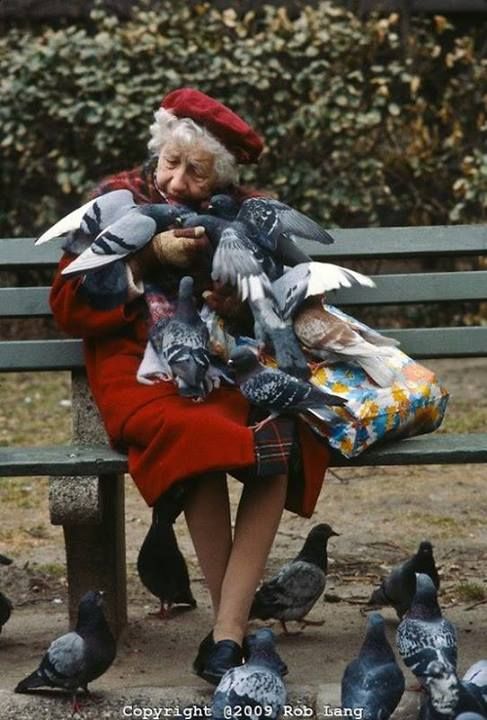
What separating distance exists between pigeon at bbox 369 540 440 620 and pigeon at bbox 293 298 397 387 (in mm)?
581

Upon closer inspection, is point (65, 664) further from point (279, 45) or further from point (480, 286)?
point (279, 45)

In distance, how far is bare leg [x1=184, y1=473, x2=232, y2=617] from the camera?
4.13m

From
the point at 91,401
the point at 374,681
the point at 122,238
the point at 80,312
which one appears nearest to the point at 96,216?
the point at 122,238

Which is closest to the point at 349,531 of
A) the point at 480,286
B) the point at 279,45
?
the point at 480,286

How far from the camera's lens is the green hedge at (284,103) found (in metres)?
9.26

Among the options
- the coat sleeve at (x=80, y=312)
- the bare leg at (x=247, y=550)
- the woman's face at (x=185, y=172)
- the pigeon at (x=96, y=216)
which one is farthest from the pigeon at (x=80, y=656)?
the woman's face at (x=185, y=172)

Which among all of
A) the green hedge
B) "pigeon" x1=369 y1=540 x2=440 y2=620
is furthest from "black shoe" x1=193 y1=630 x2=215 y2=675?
the green hedge

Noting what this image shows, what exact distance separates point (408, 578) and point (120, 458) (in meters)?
0.92

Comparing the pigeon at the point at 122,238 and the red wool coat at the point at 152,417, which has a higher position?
the pigeon at the point at 122,238

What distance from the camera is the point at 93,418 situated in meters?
4.56

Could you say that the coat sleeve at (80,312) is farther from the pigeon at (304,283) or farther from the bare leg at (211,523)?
the bare leg at (211,523)

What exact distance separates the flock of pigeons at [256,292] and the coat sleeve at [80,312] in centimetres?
6

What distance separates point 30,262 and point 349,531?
1.82 meters

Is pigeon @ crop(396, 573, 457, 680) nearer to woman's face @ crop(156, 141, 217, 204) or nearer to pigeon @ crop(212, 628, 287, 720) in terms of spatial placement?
pigeon @ crop(212, 628, 287, 720)
